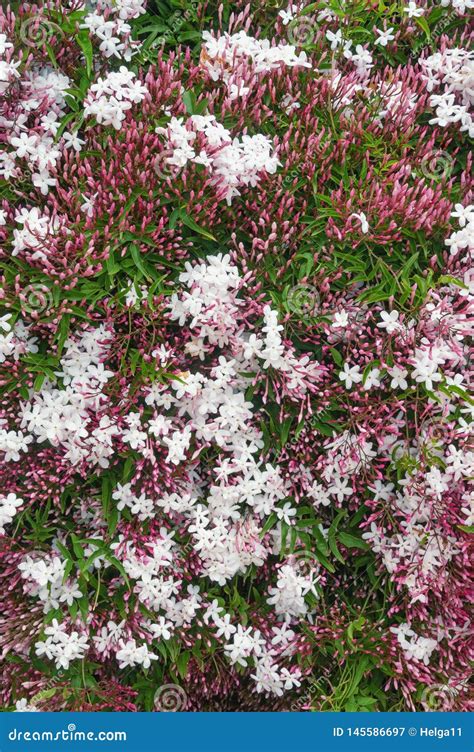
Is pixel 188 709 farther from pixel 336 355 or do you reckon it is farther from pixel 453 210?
pixel 453 210

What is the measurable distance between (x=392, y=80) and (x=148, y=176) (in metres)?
1.36

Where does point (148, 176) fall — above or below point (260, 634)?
above

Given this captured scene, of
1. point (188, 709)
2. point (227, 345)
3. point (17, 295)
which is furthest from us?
point (188, 709)

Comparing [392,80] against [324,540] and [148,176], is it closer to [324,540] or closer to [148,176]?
[148,176]

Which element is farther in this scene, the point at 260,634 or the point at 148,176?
the point at 260,634

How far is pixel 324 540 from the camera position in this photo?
3586mm

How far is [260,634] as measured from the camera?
142 inches

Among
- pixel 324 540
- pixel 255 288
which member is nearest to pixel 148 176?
pixel 255 288

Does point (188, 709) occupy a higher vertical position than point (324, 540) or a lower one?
lower

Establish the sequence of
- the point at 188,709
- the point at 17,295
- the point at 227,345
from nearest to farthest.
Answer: the point at 17,295, the point at 227,345, the point at 188,709

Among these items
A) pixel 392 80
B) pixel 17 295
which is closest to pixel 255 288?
pixel 17 295

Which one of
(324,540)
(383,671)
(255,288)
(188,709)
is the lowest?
(188,709)

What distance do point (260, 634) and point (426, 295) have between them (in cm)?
182

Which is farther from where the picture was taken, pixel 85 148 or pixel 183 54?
pixel 183 54
